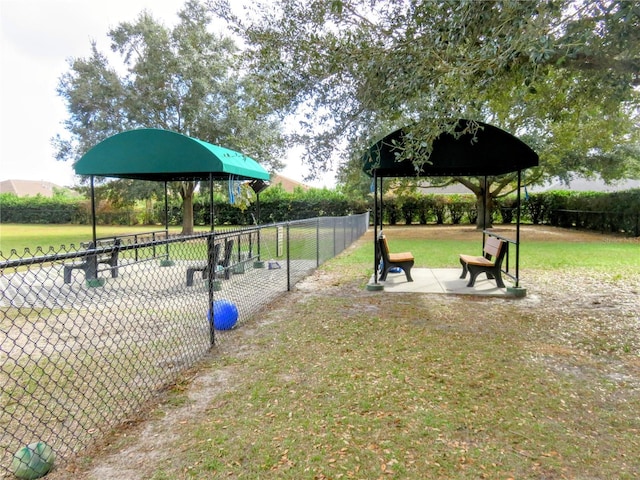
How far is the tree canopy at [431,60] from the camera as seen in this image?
4.22 metres

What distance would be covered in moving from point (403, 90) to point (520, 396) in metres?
3.80

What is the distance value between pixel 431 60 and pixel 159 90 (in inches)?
631

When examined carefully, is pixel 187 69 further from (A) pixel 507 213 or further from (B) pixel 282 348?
(A) pixel 507 213

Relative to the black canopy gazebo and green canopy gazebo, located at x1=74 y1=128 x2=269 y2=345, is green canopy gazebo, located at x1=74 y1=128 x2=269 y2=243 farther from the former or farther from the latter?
the black canopy gazebo

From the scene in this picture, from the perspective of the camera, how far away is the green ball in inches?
88.8

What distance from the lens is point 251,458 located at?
8.06 feet

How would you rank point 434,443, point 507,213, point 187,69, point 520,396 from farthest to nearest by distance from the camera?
point 507,213, point 187,69, point 520,396, point 434,443

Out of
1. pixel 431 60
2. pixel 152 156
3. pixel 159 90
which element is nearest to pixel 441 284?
pixel 431 60

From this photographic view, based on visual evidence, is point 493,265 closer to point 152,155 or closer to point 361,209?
point 152,155

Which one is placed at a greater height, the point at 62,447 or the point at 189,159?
the point at 189,159

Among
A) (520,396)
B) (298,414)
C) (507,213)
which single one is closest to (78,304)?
(298,414)

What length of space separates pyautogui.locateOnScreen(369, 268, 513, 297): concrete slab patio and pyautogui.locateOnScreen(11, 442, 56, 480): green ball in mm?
5658

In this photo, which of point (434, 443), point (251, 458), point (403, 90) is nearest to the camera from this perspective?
point (251, 458)

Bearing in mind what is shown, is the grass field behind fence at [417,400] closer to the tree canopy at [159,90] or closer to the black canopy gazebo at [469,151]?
the black canopy gazebo at [469,151]
